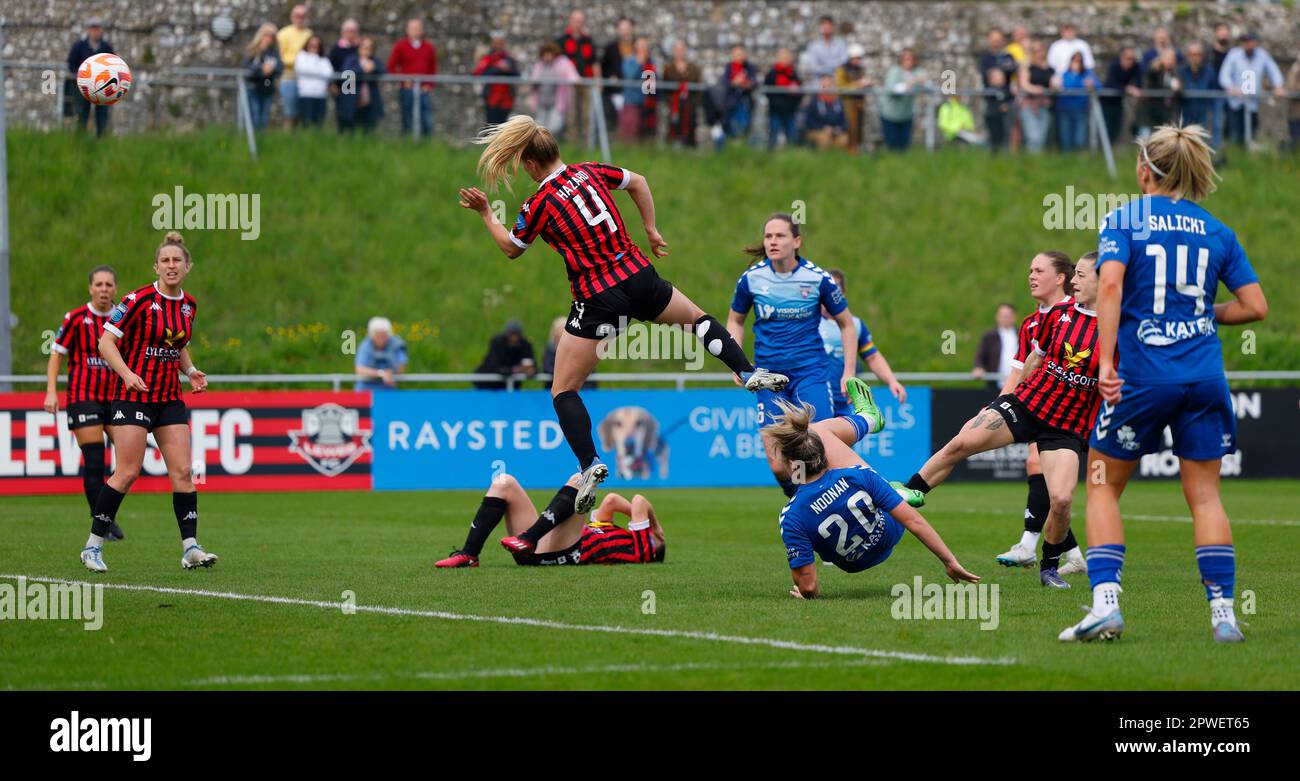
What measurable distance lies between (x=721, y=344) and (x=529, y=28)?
2506 cm

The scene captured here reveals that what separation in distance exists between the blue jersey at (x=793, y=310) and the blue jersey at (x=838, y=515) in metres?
2.96

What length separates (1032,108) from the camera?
31344 mm

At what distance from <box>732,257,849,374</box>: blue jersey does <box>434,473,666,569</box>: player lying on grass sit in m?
1.53

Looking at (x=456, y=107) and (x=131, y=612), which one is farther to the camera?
(x=456, y=107)

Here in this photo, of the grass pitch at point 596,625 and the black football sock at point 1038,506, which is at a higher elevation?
the black football sock at point 1038,506

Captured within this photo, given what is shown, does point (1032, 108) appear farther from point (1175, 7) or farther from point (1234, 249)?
point (1234, 249)

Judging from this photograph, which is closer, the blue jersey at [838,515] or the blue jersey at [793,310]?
the blue jersey at [838,515]

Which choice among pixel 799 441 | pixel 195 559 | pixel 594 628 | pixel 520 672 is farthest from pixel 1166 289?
pixel 195 559

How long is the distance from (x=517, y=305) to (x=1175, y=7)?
19082 mm

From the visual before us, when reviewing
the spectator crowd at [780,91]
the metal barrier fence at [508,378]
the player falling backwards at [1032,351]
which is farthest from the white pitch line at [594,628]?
the spectator crowd at [780,91]

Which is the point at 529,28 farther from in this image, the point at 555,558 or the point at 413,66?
the point at 555,558

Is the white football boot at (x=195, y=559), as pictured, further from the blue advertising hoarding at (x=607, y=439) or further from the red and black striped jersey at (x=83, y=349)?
the blue advertising hoarding at (x=607, y=439)

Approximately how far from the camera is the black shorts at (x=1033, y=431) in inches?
460
